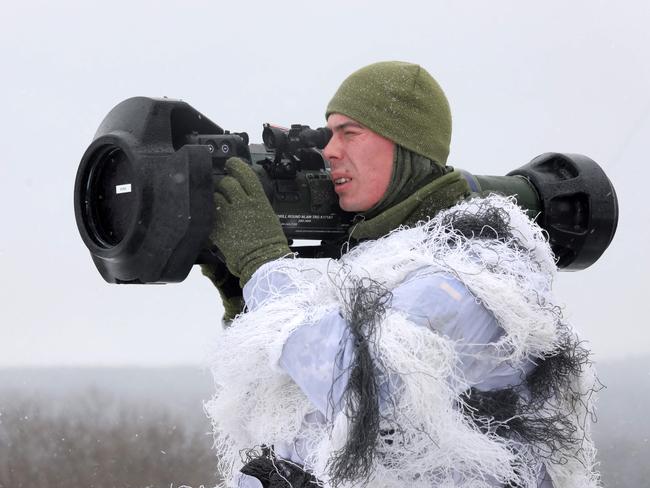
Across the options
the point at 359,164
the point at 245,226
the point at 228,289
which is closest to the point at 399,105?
the point at 359,164

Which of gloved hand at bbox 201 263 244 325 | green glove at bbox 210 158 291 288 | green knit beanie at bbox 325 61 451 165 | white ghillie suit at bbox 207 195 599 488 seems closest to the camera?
white ghillie suit at bbox 207 195 599 488

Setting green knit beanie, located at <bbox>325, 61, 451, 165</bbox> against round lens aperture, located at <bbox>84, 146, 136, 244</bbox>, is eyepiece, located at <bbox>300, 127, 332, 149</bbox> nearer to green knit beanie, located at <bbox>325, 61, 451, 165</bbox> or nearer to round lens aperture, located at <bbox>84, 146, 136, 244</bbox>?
green knit beanie, located at <bbox>325, 61, 451, 165</bbox>

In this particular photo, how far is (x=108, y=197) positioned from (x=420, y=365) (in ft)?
1.81

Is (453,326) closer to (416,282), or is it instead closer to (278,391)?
(416,282)

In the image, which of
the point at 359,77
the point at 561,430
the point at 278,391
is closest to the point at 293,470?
the point at 278,391

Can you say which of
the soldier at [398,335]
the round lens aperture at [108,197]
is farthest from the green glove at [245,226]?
the round lens aperture at [108,197]

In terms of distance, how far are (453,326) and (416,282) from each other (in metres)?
0.07

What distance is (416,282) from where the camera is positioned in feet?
3.45

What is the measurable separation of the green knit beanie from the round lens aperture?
333mm

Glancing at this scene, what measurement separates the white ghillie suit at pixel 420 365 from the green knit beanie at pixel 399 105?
14cm

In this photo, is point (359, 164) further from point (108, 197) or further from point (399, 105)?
point (108, 197)

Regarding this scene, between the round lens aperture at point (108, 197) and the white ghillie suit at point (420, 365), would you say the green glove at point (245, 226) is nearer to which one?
the white ghillie suit at point (420, 365)

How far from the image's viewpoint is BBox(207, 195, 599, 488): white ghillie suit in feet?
3.25

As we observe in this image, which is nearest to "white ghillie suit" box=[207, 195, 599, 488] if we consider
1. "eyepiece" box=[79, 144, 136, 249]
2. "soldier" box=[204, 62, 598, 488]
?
"soldier" box=[204, 62, 598, 488]
